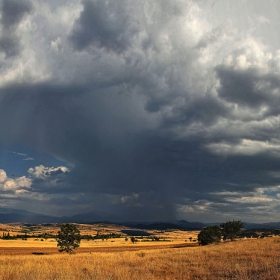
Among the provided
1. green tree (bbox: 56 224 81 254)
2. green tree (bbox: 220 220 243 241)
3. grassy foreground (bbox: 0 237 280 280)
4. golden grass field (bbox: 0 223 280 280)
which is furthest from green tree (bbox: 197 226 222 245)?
grassy foreground (bbox: 0 237 280 280)

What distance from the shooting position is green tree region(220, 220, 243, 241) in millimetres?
97500

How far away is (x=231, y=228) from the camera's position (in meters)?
97.4

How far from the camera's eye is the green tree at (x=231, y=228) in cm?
9750

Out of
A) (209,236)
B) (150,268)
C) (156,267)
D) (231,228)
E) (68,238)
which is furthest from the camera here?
(231,228)

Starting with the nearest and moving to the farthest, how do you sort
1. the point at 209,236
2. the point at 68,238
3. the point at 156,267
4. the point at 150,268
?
the point at 150,268, the point at 156,267, the point at 68,238, the point at 209,236

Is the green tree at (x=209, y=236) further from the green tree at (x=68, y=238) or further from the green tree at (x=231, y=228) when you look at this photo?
the green tree at (x=68, y=238)

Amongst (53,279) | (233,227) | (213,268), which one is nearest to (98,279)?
(53,279)

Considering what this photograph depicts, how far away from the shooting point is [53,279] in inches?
548

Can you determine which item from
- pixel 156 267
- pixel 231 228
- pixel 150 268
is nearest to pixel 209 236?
pixel 231 228

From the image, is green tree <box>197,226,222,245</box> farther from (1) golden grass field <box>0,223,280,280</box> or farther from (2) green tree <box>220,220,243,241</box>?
(1) golden grass field <box>0,223,280,280</box>

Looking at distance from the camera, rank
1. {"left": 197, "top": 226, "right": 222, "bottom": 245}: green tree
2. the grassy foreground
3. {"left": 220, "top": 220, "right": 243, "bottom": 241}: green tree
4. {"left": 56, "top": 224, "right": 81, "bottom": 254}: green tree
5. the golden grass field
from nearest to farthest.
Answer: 1. the grassy foreground
2. the golden grass field
3. {"left": 56, "top": 224, "right": 81, "bottom": 254}: green tree
4. {"left": 197, "top": 226, "right": 222, "bottom": 245}: green tree
5. {"left": 220, "top": 220, "right": 243, "bottom": 241}: green tree

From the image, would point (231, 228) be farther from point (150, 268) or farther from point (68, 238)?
point (150, 268)

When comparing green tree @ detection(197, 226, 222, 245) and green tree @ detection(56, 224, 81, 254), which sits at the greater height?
green tree @ detection(56, 224, 81, 254)

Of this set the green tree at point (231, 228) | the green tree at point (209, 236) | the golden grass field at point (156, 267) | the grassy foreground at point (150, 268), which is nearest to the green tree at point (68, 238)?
the golden grass field at point (156, 267)
